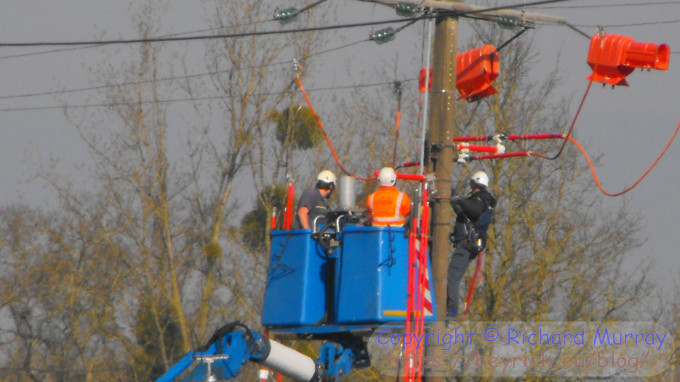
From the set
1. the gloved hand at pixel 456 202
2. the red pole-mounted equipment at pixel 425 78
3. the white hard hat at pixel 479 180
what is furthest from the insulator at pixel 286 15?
the gloved hand at pixel 456 202

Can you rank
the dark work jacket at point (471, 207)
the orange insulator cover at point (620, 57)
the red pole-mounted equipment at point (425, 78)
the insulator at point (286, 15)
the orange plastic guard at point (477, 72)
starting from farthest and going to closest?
the insulator at point (286, 15), the orange plastic guard at point (477, 72), the dark work jacket at point (471, 207), the red pole-mounted equipment at point (425, 78), the orange insulator cover at point (620, 57)

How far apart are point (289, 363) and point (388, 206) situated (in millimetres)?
1929

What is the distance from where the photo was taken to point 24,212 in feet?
141

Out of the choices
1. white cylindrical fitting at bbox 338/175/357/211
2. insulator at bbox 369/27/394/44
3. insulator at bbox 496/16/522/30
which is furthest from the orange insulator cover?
white cylindrical fitting at bbox 338/175/357/211

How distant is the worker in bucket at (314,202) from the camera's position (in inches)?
466

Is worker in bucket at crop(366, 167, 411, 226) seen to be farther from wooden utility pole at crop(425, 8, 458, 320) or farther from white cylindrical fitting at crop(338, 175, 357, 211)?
wooden utility pole at crop(425, 8, 458, 320)

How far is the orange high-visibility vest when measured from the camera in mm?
11422

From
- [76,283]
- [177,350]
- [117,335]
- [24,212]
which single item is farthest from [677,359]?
[24,212]

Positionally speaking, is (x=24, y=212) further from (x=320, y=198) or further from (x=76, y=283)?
(x=320, y=198)

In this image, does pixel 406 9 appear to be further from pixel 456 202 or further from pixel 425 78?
pixel 456 202

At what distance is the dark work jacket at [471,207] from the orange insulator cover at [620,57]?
1.83 meters

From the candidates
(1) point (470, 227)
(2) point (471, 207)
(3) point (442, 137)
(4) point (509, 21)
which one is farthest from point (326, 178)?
(4) point (509, 21)

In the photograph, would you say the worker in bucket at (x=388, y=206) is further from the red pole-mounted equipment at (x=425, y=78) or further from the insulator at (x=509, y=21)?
the insulator at (x=509, y=21)

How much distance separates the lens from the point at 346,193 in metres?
11.8
